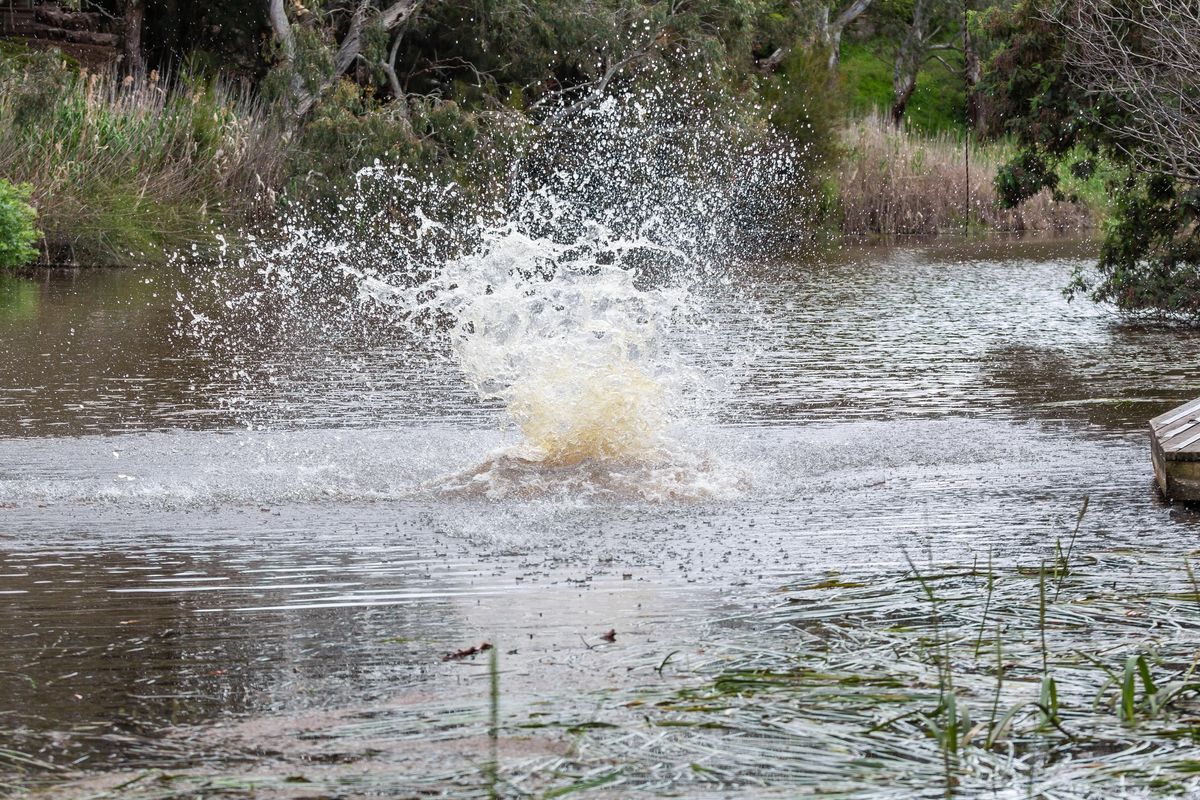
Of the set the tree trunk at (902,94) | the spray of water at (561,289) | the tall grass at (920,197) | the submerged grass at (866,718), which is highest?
the tree trunk at (902,94)

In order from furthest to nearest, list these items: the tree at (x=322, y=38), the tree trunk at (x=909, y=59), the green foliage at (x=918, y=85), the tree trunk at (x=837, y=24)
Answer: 1. the green foliage at (x=918, y=85)
2. the tree trunk at (x=909, y=59)
3. the tree trunk at (x=837, y=24)
4. the tree at (x=322, y=38)

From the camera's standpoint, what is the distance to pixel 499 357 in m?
9.11

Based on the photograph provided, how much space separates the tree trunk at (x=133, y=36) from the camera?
3500 centimetres

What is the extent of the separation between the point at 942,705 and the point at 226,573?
3173mm

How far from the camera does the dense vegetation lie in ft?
53.7

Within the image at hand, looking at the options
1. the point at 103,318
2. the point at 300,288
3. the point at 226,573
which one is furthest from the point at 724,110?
the point at 226,573

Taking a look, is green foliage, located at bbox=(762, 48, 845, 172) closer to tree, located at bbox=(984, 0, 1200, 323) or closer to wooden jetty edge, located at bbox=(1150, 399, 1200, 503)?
tree, located at bbox=(984, 0, 1200, 323)

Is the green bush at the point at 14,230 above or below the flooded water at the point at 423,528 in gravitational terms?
above

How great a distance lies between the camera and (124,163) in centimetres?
2502

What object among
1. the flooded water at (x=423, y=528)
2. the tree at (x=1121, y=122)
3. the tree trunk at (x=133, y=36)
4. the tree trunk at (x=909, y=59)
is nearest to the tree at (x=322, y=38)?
the tree trunk at (x=133, y=36)

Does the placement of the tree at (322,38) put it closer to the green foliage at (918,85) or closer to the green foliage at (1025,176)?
the green foliage at (1025,176)

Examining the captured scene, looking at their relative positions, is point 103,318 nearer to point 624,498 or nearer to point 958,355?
point 958,355

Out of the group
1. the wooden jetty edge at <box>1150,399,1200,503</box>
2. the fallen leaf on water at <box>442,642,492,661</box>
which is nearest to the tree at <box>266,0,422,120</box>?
the wooden jetty edge at <box>1150,399,1200,503</box>

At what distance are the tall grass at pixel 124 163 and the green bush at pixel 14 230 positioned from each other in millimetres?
1367
